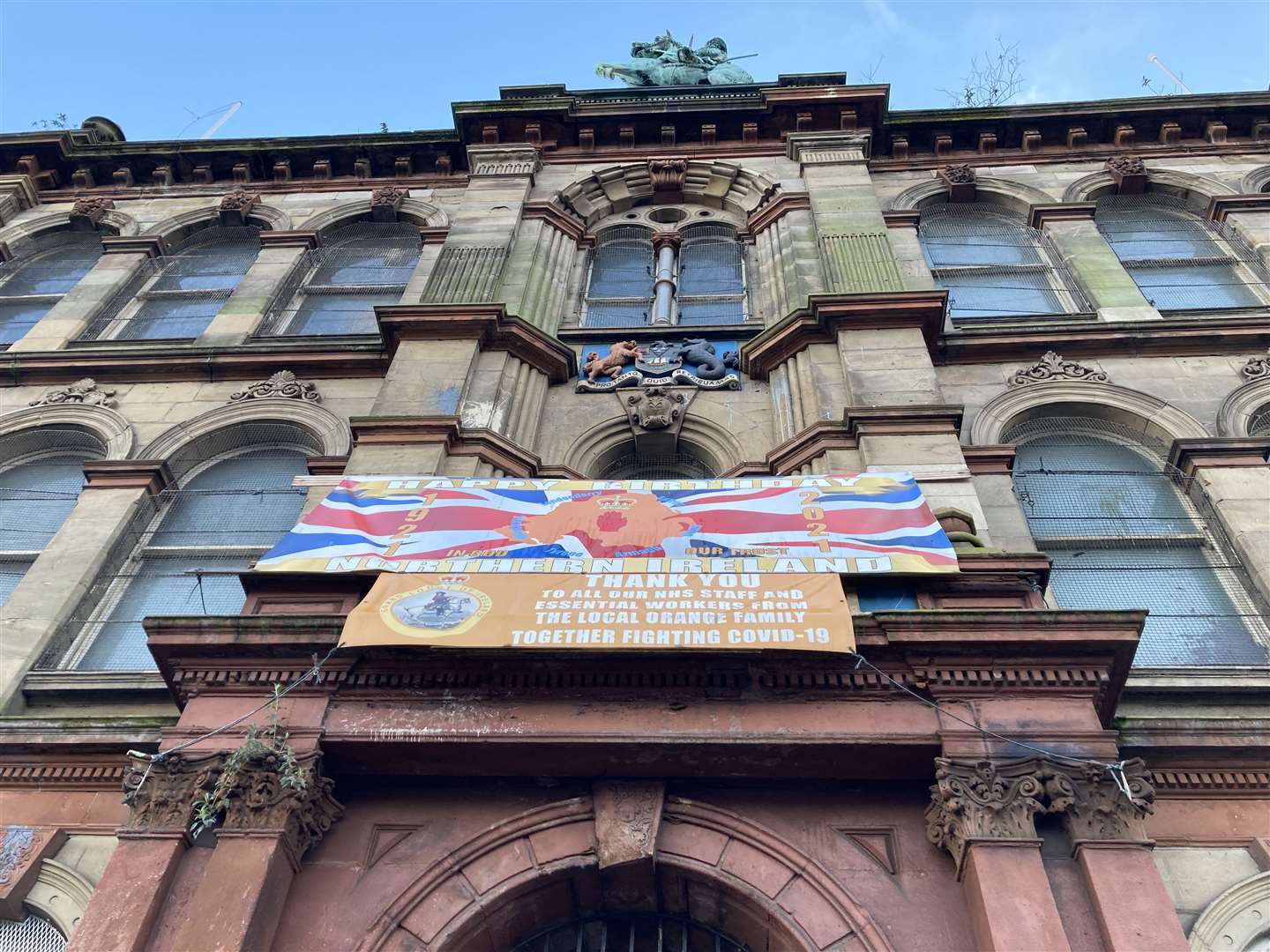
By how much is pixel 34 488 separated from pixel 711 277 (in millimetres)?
10041

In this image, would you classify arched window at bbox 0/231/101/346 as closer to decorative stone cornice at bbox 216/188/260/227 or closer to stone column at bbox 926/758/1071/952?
decorative stone cornice at bbox 216/188/260/227

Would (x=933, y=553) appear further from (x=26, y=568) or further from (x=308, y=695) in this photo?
(x=26, y=568)

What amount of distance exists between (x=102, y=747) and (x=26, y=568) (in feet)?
14.4

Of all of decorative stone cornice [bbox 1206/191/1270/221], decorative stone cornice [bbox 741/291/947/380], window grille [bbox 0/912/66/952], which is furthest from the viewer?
decorative stone cornice [bbox 1206/191/1270/221]

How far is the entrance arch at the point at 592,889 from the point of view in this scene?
785cm

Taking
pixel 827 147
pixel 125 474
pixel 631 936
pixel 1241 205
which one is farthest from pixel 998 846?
pixel 1241 205

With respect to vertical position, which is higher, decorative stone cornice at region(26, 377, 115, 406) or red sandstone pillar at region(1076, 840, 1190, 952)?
decorative stone cornice at region(26, 377, 115, 406)

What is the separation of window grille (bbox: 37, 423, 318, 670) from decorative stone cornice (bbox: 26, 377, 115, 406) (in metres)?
1.83

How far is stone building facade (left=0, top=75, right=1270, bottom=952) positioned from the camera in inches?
318

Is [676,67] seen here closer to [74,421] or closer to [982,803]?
[74,421]

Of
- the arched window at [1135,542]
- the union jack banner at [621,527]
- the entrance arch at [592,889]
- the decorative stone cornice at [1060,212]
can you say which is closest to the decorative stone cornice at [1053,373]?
the arched window at [1135,542]

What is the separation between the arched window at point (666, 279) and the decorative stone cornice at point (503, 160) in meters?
1.86

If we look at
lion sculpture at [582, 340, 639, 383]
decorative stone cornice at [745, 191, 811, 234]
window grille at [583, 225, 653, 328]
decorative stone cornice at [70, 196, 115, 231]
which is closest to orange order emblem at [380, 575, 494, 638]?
lion sculpture at [582, 340, 639, 383]

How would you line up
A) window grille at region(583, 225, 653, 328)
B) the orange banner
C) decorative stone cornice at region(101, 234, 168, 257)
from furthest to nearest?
1. decorative stone cornice at region(101, 234, 168, 257)
2. window grille at region(583, 225, 653, 328)
3. the orange banner
